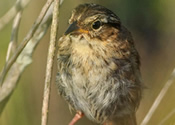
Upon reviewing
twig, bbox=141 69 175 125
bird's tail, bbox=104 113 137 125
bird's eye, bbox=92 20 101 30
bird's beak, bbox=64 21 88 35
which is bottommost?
bird's tail, bbox=104 113 137 125

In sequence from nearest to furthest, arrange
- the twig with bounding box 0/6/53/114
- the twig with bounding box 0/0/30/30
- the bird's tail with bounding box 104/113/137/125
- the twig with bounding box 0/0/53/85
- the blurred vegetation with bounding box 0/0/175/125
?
the twig with bounding box 0/0/53/85 → the twig with bounding box 0/6/53/114 → the twig with bounding box 0/0/30/30 → the bird's tail with bounding box 104/113/137/125 → the blurred vegetation with bounding box 0/0/175/125

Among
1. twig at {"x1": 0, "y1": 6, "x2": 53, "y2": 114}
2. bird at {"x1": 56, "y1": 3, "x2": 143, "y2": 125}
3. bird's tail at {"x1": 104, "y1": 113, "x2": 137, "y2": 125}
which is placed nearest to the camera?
twig at {"x1": 0, "y1": 6, "x2": 53, "y2": 114}

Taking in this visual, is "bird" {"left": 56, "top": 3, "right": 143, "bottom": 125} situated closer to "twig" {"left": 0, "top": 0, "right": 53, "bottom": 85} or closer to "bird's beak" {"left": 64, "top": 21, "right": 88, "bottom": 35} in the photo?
"bird's beak" {"left": 64, "top": 21, "right": 88, "bottom": 35}

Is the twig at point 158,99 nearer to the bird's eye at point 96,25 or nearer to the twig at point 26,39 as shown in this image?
the bird's eye at point 96,25

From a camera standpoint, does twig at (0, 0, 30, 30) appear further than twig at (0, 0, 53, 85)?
Yes

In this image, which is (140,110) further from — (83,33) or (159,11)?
(83,33)

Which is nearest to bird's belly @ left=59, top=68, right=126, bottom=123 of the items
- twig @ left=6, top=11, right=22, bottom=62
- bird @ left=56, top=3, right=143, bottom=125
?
bird @ left=56, top=3, right=143, bottom=125

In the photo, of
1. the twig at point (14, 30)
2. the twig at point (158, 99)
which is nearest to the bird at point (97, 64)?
the twig at point (14, 30)
